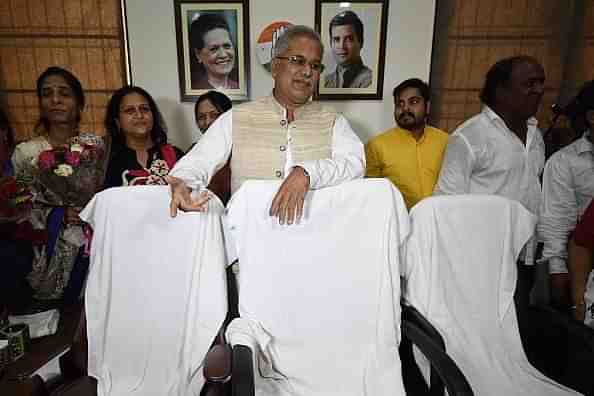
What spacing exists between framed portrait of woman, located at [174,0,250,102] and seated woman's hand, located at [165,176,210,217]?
167 cm

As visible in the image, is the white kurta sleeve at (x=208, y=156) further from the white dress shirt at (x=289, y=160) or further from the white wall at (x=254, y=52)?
the white wall at (x=254, y=52)

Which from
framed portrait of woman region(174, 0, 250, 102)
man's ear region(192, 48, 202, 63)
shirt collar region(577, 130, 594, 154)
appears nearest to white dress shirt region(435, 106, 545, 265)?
shirt collar region(577, 130, 594, 154)

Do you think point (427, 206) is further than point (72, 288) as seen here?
No

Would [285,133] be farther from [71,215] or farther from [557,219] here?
[557,219]

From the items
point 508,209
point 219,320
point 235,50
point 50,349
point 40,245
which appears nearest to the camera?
point 50,349

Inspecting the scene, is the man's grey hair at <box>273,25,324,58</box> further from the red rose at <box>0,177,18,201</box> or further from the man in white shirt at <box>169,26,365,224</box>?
the red rose at <box>0,177,18,201</box>

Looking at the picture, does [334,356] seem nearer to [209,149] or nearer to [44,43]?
[209,149]

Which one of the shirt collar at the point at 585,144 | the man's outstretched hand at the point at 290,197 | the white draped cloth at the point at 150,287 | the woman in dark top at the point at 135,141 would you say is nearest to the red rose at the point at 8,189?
the woman in dark top at the point at 135,141

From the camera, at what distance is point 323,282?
1.42 metres

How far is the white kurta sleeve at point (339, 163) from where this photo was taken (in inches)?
52.5

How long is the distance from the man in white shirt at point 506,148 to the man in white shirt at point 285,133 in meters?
0.61

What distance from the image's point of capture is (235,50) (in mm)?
2752

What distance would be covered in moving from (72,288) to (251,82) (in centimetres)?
176

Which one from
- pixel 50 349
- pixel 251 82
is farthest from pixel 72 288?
pixel 251 82
